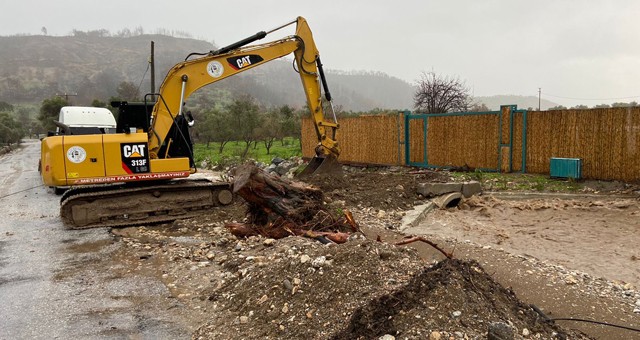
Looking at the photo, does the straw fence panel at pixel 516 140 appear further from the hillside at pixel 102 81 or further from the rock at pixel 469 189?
the hillside at pixel 102 81

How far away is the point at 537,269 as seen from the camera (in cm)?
623

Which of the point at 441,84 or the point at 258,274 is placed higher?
the point at 441,84

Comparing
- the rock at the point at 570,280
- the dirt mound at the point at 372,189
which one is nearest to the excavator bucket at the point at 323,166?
the dirt mound at the point at 372,189

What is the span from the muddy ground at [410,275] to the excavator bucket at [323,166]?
8.35 feet

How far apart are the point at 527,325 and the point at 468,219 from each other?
602 cm

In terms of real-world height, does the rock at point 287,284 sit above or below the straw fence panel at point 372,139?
below

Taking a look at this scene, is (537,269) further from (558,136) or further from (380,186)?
(558,136)

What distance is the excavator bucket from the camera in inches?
495

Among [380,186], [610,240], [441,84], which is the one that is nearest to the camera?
[610,240]

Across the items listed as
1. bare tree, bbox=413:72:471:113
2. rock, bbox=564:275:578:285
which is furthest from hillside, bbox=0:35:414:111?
rock, bbox=564:275:578:285

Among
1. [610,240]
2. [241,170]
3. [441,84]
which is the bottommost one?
[610,240]

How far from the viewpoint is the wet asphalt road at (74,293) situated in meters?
4.81

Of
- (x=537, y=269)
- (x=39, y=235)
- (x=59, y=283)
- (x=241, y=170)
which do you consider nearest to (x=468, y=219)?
(x=537, y=269)

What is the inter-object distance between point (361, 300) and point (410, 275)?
0.70 m
